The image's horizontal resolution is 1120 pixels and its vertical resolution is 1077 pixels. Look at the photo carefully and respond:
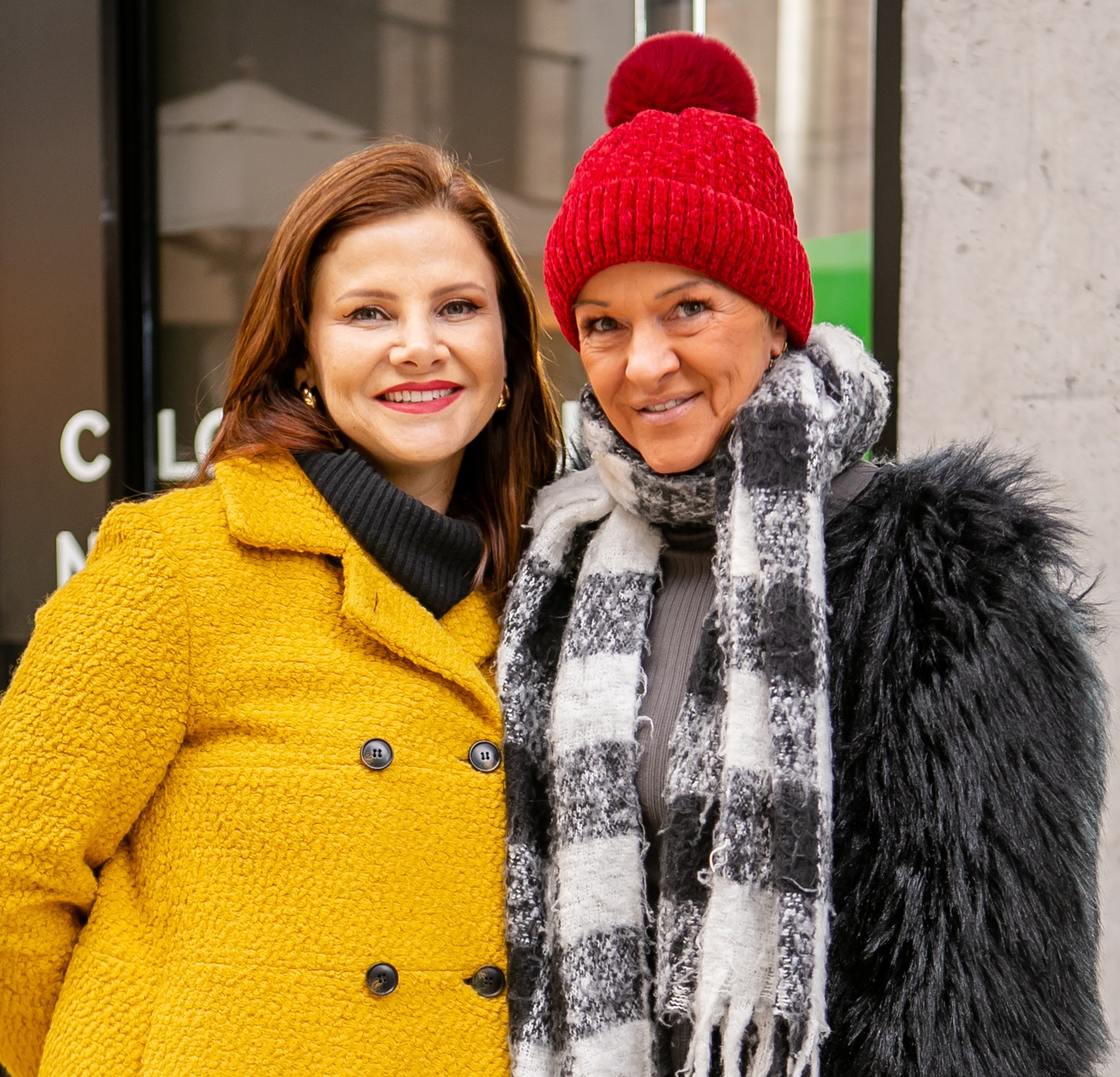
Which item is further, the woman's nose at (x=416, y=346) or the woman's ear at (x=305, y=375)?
the woman's ear at (x=305, y=375)

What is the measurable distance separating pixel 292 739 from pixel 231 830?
0.50 feet

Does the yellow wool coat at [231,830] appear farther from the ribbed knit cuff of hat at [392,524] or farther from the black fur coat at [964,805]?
the black fur coat at [964,805]

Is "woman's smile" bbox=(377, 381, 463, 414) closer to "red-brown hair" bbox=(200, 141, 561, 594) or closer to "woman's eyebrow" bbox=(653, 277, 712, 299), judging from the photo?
"red-brown hair" bbox=(200, 141, 561, 594)

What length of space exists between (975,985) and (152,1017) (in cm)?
112

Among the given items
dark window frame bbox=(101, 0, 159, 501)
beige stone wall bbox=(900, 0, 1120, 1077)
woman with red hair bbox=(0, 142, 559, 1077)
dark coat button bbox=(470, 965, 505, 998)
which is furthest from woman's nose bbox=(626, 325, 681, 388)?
dark window frame bbox=(101, 0, 159, 501)

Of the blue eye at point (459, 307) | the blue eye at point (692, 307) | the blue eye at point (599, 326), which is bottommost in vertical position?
the blue eye at point (599, 326)

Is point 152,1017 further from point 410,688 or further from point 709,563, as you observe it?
point 709,563

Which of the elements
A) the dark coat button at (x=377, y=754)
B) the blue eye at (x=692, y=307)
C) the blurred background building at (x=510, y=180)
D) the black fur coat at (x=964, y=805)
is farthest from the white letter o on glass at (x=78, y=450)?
the black fur coat at (x=964, y=805)

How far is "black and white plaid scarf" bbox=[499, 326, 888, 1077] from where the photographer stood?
1.64 m

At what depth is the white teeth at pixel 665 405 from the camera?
1890mm

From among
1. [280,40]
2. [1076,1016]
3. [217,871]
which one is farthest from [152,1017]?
[280,40]

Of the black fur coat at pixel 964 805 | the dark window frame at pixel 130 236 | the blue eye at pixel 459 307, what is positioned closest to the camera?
A: the black fur coat at pixel 964 805

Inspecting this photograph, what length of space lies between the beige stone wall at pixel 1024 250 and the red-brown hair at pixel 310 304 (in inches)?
46.9

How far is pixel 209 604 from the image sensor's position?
5.82 feet
